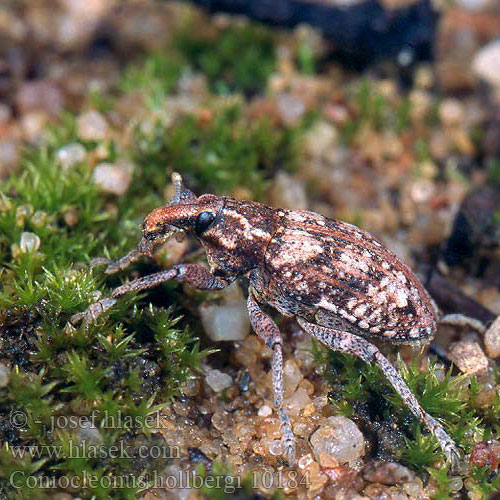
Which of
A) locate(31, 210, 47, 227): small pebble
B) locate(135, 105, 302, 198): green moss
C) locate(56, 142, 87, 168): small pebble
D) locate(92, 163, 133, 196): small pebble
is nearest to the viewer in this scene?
locate(31, 210, 47, 227): small pebble

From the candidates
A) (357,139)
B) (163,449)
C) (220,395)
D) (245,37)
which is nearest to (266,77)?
(245,37)

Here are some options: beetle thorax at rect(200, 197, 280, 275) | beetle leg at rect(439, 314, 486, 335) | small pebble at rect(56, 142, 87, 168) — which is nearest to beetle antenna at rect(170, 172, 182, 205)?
beetle thorax at rect(200, 197, 280, 275)

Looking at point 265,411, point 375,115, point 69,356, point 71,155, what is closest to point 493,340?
point 265,411

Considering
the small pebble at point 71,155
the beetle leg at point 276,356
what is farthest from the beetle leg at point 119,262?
the small pebble at point 71,155

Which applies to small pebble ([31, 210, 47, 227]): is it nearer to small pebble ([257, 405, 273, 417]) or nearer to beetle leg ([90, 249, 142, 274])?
beetle leg ([90, 249, 142, 274])

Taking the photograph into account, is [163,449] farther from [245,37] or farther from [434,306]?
[245,37]

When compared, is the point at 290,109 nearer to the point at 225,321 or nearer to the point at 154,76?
the point at 154,76
